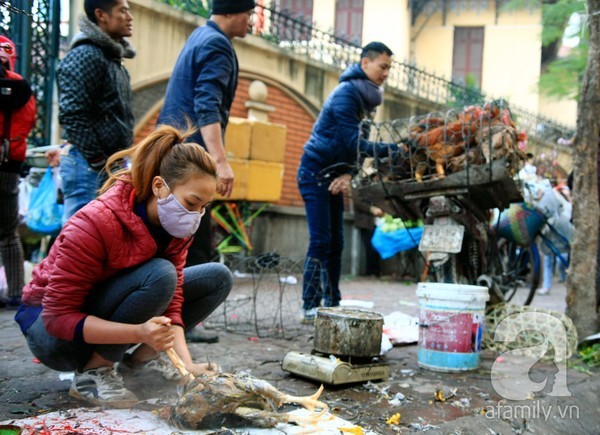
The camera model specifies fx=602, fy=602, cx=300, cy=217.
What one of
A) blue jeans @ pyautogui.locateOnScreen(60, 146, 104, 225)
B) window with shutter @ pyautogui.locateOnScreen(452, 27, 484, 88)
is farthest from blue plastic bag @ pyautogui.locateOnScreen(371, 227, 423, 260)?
window with shutter @ pyautogui.locateOnScreen(452, 27, 484, 88)

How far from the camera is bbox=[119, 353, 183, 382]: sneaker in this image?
9.41 ft

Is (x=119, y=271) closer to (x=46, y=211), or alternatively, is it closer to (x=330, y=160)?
(x=330, y=160)

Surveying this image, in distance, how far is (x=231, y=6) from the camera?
3863 millimetres

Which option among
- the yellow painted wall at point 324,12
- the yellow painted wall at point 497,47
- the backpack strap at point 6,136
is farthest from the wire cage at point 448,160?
the yellow painted wall at point 497,47

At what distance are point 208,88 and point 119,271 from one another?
158 centimetres

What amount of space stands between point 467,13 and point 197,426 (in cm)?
1950

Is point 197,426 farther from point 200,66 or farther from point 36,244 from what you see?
point 36,244

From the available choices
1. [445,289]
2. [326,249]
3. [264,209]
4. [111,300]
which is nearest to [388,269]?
[264,209]

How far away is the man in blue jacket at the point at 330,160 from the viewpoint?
462 centimetres

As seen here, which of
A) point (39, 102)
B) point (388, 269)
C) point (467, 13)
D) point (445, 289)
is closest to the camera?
point (445, 289)

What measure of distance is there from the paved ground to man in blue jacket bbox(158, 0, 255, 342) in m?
0.59

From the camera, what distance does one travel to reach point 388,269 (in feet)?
32.2

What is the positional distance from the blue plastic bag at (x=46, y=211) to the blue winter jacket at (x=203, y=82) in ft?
6.58

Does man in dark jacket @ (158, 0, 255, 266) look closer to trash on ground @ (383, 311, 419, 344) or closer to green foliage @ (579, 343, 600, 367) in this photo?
trash on ground @ (383, 311, 419, 344)
